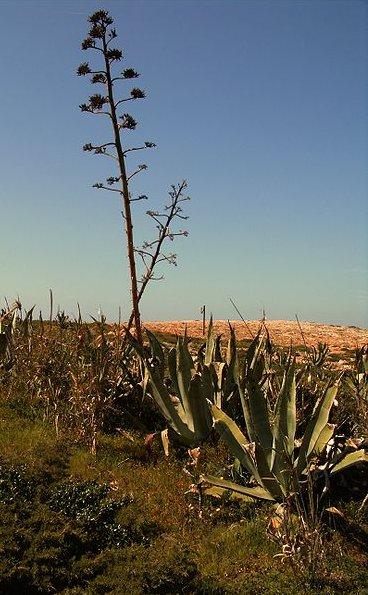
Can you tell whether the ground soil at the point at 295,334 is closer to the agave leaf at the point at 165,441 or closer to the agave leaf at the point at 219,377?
the agave leaf at the point at 219,377

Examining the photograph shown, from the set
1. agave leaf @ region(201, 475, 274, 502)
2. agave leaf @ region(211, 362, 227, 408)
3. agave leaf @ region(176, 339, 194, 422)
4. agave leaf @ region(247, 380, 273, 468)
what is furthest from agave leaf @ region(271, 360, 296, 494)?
agave leaf @ region(176, 339, 194, 422)

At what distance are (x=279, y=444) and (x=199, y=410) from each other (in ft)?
5.53

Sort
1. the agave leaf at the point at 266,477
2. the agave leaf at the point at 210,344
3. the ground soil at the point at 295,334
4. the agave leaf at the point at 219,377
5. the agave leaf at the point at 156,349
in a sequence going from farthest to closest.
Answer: the ground soil at the point at 295,334 < the agave leaf at the point at 156,349 < the agave leaf at the point at 210,344 < the agave leaf at the point at 219,377 < the agave leaf at the point at 266,477

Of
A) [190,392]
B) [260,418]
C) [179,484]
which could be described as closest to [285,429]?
[260,418]

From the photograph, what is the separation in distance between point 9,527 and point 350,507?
3.71m

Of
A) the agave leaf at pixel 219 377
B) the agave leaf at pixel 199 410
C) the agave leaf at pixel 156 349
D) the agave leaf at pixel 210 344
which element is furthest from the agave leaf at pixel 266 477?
the agave leaf at pixel 156 349

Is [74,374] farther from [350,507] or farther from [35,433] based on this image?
[350,507]

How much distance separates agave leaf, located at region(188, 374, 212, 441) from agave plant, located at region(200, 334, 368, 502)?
93 cm

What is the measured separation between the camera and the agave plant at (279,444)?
558 centimetres

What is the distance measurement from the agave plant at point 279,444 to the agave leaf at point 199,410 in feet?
3.05

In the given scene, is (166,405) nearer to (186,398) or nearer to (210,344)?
(186,398)

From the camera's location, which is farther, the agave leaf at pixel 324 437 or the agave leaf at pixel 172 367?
the agave leaf at pixel 172 367

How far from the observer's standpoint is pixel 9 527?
17.7ft

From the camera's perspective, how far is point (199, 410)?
7082 millimetres
